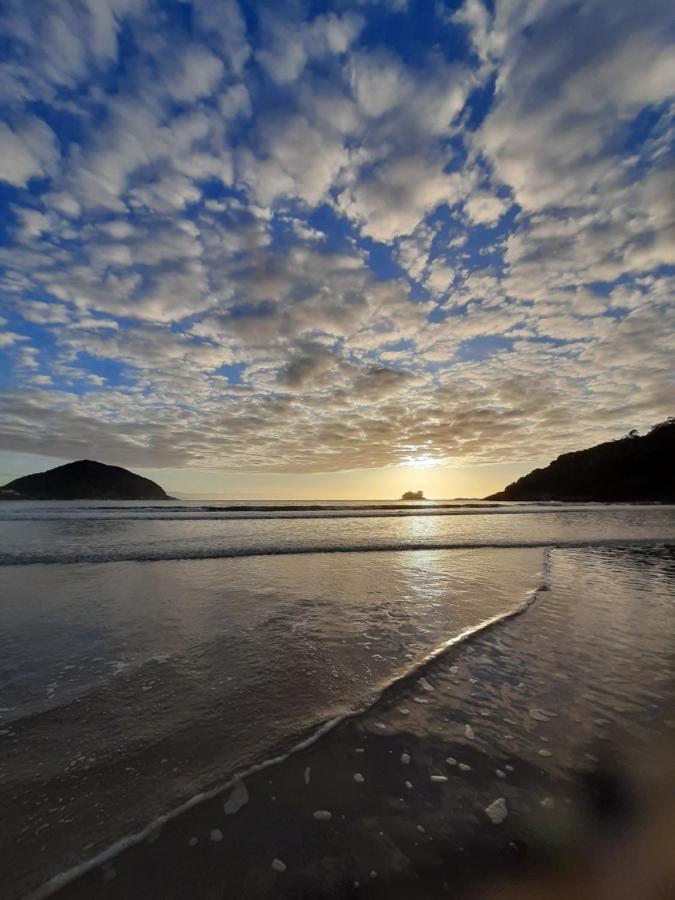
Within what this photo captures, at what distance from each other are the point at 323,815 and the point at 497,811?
4.53ft

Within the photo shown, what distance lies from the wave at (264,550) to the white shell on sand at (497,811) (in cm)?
1409

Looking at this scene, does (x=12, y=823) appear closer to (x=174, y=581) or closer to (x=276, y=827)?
(x=276, y=827)

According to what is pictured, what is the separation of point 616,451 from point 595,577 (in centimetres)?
12880

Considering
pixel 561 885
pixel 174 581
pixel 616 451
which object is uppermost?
pixel 616 451

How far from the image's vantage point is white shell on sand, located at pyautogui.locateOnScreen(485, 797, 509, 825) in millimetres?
2938

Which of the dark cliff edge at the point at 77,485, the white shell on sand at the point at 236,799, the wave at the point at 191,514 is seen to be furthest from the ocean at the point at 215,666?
the dark cliff edge at the point at 77,485

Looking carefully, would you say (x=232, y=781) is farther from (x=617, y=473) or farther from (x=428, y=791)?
(x=617, y=473)

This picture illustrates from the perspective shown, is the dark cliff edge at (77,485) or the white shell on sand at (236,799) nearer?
the white shell on sand at (236,799)

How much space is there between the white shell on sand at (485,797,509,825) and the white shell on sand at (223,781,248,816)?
6.35ft

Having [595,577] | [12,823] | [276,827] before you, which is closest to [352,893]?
[276,827]

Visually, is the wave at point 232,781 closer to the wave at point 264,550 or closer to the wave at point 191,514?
the wave at point 264,550

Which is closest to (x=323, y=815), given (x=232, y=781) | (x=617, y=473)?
(x=232, y=781)

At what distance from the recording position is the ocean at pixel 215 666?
3.10 m

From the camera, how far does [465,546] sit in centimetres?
1936
